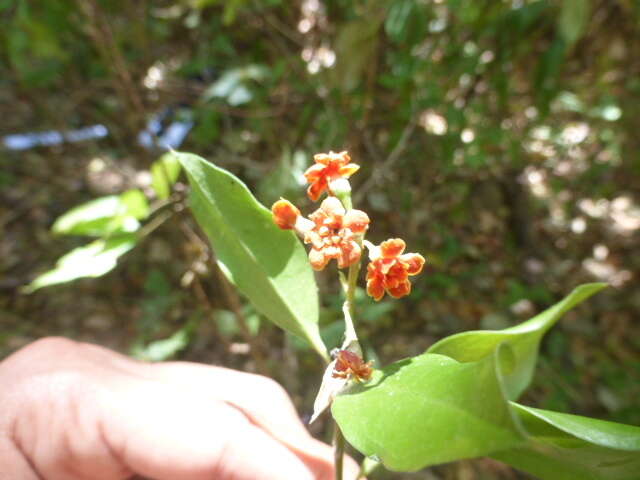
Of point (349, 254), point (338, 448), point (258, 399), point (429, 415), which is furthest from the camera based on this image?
point (258, 399)

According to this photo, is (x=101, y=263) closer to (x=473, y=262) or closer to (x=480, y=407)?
(x=480, y=407)

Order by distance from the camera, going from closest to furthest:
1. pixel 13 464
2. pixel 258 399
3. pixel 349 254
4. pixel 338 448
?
pixel 349 254, pixel 338 448, pixel 13 464, pixel 258 399

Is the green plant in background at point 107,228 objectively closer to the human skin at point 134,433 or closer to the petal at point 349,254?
the human skin at point 134,433

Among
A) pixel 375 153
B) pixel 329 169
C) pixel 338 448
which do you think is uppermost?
pixel 329 169

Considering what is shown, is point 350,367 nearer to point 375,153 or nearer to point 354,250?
point 354,250

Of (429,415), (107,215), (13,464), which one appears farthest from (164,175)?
(429,415)

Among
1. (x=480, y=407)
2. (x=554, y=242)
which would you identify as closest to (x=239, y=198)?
(x=480, y=407)

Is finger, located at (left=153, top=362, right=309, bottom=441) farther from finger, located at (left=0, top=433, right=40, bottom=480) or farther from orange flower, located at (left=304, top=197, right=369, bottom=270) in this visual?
orange flower, located at (left=304, top=197, right=369, bottom=270)
